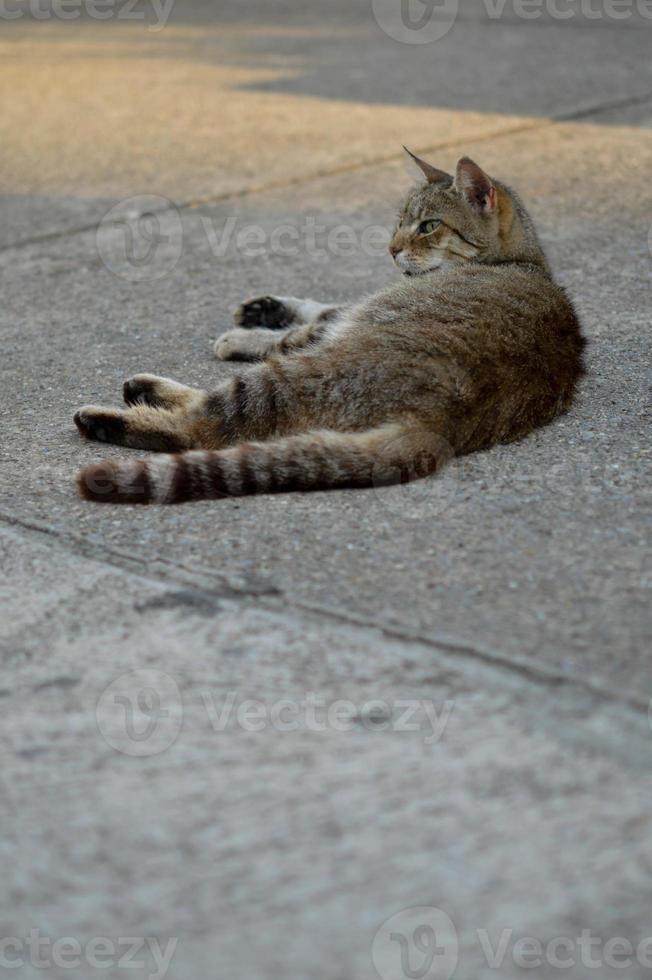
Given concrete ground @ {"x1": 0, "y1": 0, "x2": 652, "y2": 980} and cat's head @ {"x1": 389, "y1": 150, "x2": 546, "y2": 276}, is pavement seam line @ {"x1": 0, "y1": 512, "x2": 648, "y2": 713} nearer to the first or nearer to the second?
concrete ground @ {"x1": 0, "y1": 0, "x2": 652, "y2": 980}

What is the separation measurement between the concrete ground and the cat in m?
0.08

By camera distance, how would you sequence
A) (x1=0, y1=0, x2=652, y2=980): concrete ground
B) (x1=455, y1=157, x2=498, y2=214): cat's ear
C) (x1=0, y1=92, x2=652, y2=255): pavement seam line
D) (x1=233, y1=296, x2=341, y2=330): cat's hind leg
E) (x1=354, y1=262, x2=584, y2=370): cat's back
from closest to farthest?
(x1=0, y1=0, x2=652, y2=980): concrete ground
(x1=354, y1=262, x2=584, y2=370): cat's back
(x1=455, y1=157, x2=498, y2=214): cat's ear
(x1=233, y1=296, x2=341, y2=330): cat's hind leg
(x1=0, y1=92, x2=652, y2=255): pavement seam line

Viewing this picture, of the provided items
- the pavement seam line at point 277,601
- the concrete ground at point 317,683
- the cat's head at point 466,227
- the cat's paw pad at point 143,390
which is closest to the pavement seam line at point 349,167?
the concrete ground at point 317,683

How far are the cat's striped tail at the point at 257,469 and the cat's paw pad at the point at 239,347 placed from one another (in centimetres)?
110

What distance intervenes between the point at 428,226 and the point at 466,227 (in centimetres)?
14

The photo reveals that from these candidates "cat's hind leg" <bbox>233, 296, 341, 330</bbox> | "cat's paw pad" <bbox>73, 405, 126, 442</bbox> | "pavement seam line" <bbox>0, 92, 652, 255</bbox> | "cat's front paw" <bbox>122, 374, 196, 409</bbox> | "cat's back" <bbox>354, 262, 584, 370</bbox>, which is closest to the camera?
"cat's back" <bbox>354, 262, 584, 370</bbox>

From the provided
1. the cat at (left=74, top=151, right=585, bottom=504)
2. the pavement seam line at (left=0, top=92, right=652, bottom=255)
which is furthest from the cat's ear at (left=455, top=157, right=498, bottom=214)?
the pavement seam line at (left=0, top=92, right=652, bottom=255)

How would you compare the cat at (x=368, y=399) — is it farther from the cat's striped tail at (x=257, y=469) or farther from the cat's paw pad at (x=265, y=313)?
the cat's paw pad at (x=265, y=313)

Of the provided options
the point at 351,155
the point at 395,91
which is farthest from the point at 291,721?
the point at 395,91

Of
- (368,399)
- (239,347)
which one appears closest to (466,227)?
(239,347)

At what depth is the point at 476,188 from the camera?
14.2ft

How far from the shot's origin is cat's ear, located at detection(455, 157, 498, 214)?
14.1ft

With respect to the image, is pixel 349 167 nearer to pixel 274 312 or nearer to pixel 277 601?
pixel 274 312

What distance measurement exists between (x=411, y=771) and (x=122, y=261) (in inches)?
144
